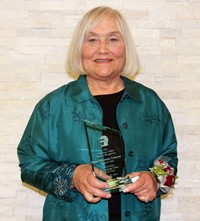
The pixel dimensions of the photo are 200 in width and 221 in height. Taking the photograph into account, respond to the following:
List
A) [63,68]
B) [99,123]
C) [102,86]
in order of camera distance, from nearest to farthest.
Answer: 1. [99,123]
2. [102,86]
3. [63,68]

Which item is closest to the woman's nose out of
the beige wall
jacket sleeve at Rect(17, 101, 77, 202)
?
jacket sleeve at Rect(17, 101, 77, 202)

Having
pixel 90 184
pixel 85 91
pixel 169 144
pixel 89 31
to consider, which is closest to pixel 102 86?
pixel 85 91

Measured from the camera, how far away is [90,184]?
1.43m

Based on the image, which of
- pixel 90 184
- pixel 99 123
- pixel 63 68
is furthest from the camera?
pixel 63 68

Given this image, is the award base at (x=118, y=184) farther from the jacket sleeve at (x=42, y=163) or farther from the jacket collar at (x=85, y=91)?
the jacket collar at (x=85, y=91)

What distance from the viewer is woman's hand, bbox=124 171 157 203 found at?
1.49 m

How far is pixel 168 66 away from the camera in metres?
2.23

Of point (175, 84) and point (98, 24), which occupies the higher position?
point (98, 24)

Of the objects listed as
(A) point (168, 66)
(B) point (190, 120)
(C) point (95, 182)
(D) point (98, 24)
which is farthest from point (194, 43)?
(C) point (95, 182)

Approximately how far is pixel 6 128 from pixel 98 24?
29.9 inches

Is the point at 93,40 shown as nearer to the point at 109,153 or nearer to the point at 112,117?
the point at 112,117

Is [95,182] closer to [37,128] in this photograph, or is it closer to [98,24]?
[37,128]

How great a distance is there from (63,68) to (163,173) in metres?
0.83

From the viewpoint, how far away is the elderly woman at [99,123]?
5.16 feet
